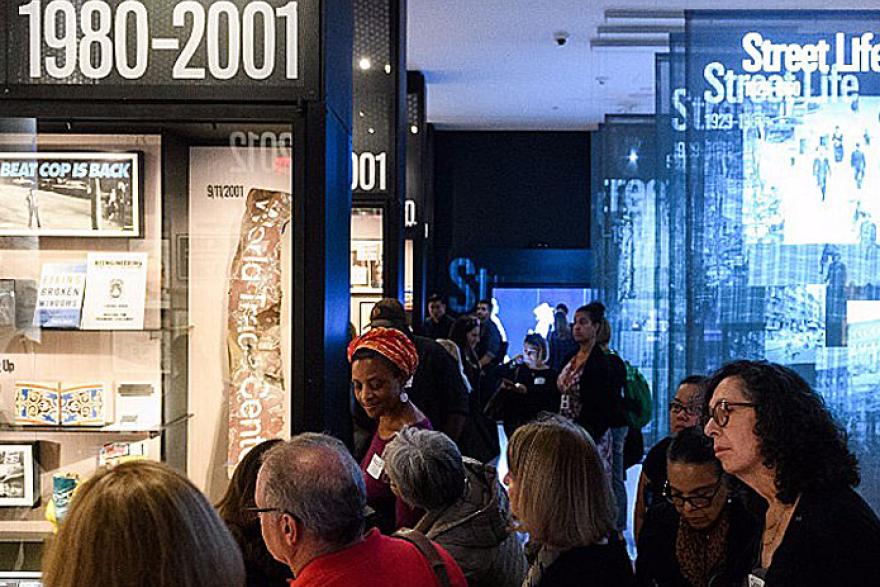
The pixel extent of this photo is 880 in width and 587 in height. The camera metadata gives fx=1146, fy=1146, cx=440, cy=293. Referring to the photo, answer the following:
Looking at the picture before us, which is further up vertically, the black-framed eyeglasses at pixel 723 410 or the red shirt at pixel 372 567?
the black-framed eyeglasses at pixel 723 410

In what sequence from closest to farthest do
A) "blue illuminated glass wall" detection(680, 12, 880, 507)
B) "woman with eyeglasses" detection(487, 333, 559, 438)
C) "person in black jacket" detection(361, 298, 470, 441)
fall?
1. "blue illuminated glass wall" detection(680, 12, 880, 507)
2. "person in black jacket" detection(361, 298, 470, 441)
3. "woman with eyeglasses" detection(487, 333, 559, 438)

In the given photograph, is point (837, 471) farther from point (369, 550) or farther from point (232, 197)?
point (232, 197)

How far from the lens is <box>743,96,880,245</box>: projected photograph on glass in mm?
5559

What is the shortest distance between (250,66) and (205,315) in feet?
2.42

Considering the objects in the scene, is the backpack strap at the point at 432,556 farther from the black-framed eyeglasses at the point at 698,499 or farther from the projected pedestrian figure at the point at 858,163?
the projected pedestrian figure at the point at 858,163

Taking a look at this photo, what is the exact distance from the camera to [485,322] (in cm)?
1323

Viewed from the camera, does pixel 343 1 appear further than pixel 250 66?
Yes

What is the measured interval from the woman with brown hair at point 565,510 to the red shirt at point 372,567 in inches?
12.1

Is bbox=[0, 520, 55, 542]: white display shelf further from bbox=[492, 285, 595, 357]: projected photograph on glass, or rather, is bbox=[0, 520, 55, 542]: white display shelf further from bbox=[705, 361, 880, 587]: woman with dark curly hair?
bbox=[492, 285, 595, 357]: projected photograph on glass

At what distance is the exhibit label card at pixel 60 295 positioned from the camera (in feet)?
10.9

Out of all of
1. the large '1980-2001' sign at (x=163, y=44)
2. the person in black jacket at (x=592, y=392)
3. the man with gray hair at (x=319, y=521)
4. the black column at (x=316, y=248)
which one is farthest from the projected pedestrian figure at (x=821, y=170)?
the man with gray hair at (x=319, y=521)

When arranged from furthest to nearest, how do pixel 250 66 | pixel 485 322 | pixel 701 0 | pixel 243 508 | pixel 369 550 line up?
pixel 485 322
pixel 701 0
pixel 250 66
pixel 243 508
pixel 369 550

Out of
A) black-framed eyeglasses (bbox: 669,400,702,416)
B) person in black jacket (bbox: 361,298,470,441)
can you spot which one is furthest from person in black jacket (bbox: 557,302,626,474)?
black-framed eyeglasses (bbox: 669,400,702,416)

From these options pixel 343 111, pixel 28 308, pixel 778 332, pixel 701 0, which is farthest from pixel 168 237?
pixel 701 0
